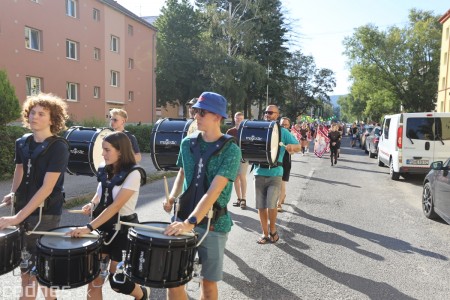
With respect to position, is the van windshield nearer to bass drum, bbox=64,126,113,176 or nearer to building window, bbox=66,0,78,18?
bass drum, bbox=64,126,113,176

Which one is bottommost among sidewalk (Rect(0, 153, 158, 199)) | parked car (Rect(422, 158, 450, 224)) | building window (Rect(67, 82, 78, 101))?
sidewalk (Rect(0, 153, 158, 199))

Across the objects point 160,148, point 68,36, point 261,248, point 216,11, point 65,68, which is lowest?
point 261,248

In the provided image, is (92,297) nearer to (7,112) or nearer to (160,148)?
(160,148)

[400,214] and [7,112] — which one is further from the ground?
[7,112]

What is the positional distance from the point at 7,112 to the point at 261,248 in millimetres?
8546

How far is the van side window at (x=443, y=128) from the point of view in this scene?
1054cm

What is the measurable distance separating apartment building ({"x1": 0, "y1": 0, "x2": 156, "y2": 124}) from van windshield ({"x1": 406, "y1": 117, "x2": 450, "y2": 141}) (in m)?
14.7

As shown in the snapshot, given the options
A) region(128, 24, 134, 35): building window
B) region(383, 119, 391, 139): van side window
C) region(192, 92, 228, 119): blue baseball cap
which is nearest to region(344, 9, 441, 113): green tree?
region(128, 24, 134, 35): building window

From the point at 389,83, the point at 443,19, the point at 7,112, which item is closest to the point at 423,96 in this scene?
the point at 389,83

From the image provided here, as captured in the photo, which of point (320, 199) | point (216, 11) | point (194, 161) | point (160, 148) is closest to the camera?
point (194, 161)

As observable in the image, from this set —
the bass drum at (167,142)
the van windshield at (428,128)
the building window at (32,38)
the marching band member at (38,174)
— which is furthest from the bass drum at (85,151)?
the building window at (32,38)

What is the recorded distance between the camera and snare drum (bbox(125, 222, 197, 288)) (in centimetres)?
239

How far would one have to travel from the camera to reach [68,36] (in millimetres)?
25062

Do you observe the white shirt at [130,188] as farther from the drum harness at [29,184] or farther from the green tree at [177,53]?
the green tree at [177,53]
